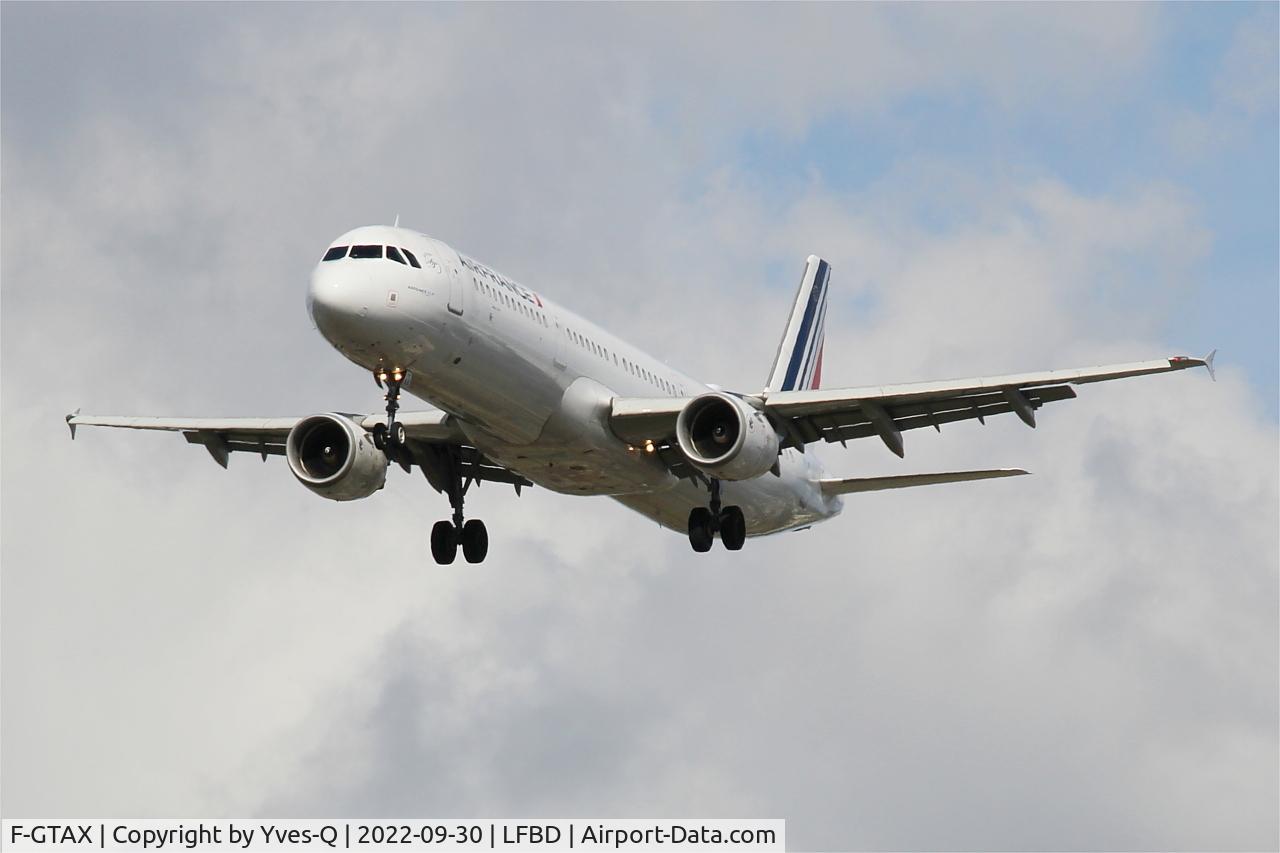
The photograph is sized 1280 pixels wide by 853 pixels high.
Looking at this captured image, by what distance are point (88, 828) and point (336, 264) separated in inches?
465

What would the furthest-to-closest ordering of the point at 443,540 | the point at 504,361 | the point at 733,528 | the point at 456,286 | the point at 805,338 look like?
the point at 805,338 < the point at 443,540 < the point at 733,528 < the point at 504,361 < the point at 456,286

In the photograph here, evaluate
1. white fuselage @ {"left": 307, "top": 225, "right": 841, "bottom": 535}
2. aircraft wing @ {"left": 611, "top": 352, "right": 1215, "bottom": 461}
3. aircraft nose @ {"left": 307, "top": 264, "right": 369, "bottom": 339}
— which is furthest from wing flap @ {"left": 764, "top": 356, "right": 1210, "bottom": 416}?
aircraft nose @ {"left": 307, "top": 264, "right": 369, "bottom": 339}

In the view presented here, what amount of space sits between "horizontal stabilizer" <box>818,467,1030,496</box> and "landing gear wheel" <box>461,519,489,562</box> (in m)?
8.43

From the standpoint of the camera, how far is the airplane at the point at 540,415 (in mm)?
41000

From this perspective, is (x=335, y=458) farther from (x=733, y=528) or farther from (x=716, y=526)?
(x=733, y=528)

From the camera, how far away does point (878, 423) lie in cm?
4575

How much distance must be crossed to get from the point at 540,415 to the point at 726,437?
13.3 ft

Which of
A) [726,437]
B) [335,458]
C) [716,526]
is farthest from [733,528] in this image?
[335,458]

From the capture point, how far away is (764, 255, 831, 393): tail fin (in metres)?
60.1

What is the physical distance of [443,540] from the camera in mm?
49844

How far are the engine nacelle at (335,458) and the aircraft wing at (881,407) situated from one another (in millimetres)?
5180

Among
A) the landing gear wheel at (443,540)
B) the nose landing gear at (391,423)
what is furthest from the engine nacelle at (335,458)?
the landing gear wheel at (443,540)

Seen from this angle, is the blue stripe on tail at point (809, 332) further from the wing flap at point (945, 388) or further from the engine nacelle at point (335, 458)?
the engine nacelle at point (335, 458)

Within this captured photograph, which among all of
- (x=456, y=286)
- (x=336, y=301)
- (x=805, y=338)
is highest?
(x=805, y=338)
